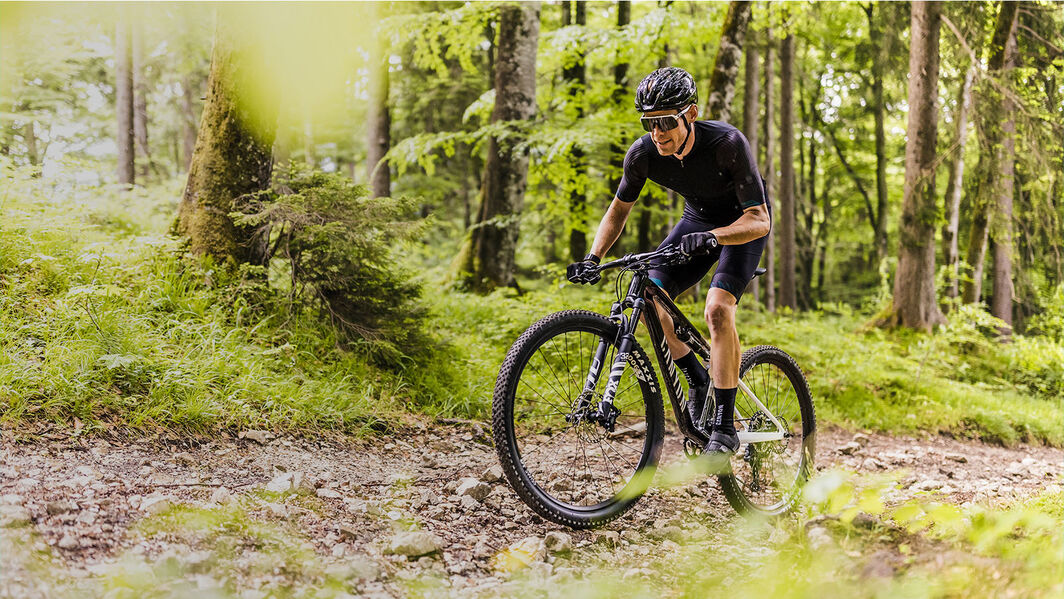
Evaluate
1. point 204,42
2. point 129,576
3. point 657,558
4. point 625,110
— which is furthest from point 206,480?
point 204,42

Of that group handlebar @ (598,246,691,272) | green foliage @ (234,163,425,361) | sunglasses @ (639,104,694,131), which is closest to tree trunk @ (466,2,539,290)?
green foliage @ (234,163,425,361)

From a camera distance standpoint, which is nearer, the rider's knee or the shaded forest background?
the rider's knee

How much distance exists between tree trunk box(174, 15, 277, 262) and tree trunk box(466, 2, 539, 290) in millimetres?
3788

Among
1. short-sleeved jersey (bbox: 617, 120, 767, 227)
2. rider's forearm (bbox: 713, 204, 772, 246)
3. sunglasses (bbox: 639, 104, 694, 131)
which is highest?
sunglasses (bbox: 639, 104, 694, 131)

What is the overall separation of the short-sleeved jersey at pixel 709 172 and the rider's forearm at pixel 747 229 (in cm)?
6

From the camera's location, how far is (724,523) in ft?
12.1

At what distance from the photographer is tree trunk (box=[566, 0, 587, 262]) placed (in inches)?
377

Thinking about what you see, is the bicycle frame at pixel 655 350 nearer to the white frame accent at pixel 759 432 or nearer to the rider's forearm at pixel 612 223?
the white frame accent at pixel 759 432

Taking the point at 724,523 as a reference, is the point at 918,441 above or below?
below

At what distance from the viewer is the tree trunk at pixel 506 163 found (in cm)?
884

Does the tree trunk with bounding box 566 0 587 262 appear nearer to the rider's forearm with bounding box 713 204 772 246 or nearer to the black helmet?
the black helmet

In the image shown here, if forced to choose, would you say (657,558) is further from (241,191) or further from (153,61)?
(153,61)

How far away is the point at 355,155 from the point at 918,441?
18.6m

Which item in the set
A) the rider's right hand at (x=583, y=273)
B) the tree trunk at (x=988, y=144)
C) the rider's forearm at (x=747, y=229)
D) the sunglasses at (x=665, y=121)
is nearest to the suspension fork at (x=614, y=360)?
the rider's right hand at (x=583, y=273)
